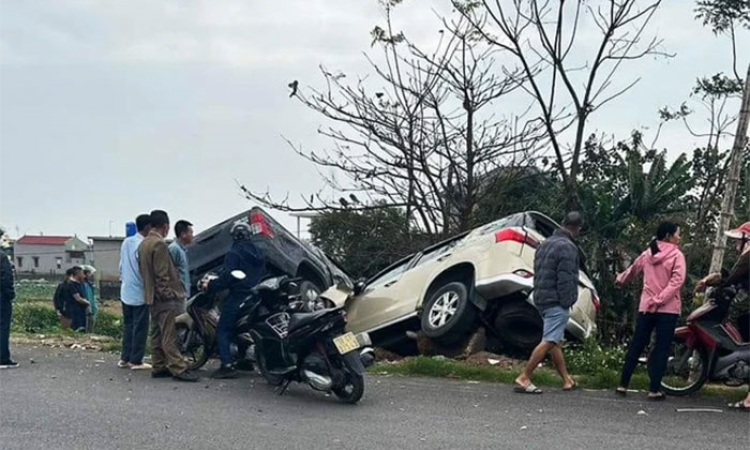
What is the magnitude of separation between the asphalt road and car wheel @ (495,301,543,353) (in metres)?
1.52

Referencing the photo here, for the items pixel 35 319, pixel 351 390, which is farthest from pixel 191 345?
pixel 35 319

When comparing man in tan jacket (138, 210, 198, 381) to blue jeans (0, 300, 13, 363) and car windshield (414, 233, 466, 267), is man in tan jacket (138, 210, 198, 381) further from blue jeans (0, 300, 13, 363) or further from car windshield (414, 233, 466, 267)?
car windshield (414, 233, 466, 267)

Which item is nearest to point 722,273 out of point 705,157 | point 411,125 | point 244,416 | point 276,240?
point 244,416

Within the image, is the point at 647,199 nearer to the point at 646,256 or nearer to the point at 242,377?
the point at 646,256

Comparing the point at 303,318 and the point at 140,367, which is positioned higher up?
the point at 303,318

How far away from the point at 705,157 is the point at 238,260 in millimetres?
14015

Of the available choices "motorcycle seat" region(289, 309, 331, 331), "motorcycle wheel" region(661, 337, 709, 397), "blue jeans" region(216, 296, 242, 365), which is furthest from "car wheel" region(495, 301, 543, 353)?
"blue jeans" region(216, 296, 242, 365)

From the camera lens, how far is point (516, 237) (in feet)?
34.3

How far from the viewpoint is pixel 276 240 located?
12.9 metres

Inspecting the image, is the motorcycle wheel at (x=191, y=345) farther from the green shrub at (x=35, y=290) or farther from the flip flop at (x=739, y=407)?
the green shrub at (x=35, y=290)

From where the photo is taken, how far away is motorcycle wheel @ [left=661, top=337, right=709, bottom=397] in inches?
327

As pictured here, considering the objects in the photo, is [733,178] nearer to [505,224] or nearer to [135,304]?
[505,224]

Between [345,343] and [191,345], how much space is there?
2739 millimetres

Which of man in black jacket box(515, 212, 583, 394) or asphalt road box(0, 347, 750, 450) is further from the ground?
man in black jacket box(515, 212, 583, 394)
